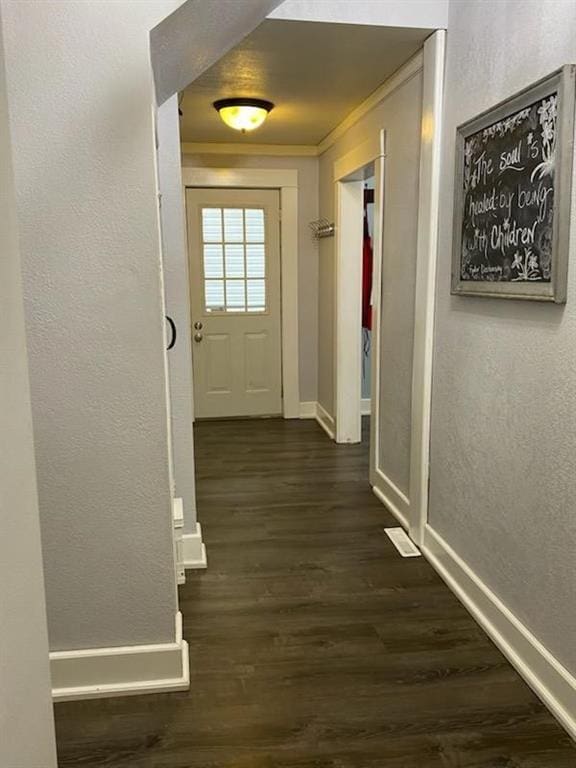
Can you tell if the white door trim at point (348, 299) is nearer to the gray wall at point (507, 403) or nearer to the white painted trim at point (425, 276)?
the white painted trim at point (425, 276)

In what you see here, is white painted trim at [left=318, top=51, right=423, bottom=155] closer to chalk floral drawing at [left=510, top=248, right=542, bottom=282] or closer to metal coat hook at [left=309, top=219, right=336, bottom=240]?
metal coat hook at [left=309, top=219, right=336, bottom=240]

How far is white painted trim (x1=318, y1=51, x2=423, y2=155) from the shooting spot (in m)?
2.98

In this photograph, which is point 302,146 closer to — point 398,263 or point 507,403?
point 398,263

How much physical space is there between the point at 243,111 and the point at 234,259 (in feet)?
6.26

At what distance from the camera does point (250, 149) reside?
5.22 meters

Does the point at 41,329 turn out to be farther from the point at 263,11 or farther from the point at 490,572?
the point at 490,572

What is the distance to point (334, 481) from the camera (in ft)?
13.2

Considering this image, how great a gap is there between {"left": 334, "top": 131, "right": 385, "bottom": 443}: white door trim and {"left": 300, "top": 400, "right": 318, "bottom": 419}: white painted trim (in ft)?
2.71

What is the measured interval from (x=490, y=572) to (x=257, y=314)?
3.63 metres

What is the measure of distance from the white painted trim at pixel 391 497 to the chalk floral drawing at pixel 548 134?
184cm

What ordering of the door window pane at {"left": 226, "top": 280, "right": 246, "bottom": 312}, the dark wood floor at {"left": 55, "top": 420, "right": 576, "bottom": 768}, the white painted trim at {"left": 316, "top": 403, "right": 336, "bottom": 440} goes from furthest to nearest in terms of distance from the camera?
the door window pane at {"left": 226, "top": 280, "right": 246, "bottom": 312} < the white painted trim at {"left": 316, "top": 403, "right": 336, "bottom": 440} < the dark wood floor at {"left": 55, "top": 420, "right": 576, "bottom": 768}

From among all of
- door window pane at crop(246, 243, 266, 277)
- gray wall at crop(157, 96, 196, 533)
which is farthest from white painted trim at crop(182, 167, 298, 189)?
gray wall at crop(157, 96, 196, 533)

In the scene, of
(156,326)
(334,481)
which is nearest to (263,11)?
(156,326)

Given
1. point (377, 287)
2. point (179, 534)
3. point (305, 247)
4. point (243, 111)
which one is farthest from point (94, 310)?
point (305, 247)
